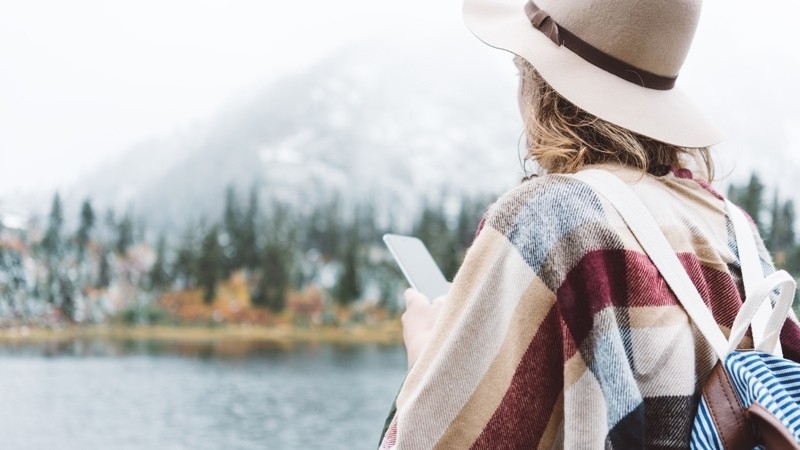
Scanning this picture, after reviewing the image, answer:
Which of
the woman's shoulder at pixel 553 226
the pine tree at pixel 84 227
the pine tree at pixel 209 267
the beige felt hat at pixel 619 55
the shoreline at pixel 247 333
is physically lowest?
the shoreline at pixel 247 333

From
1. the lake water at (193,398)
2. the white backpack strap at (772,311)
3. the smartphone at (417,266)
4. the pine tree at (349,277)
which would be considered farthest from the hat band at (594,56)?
the pine tree at (349,277)

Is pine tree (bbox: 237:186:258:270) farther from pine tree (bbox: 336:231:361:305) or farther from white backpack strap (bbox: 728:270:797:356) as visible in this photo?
white backpack strap (bbox: 728:270:797:356)

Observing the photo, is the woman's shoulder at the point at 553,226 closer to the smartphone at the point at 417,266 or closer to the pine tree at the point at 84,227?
the smartphone at the point at 417,266

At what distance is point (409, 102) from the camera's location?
166 ft

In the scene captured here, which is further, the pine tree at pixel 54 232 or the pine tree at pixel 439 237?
the pine tree at pixel 54 232

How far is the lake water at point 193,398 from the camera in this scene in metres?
16.3

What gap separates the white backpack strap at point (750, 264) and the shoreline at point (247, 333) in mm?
32455

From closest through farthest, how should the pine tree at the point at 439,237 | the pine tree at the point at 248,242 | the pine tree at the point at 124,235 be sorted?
1. the pine tree at the point at 439,237
2. the pine tree at the point at 248,242
3. the pine tree at the point at 124,235

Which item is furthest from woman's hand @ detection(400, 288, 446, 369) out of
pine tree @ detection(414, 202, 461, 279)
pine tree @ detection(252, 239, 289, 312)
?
pine tree @ detection(252, 239, 289, 312)

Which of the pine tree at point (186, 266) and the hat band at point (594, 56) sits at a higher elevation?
the hat band at point (594, 56)

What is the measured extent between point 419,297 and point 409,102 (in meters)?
50.3

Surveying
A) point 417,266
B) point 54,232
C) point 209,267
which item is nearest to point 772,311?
point 417,266

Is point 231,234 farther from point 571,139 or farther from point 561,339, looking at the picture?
point 561,339

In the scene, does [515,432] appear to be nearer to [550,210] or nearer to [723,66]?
[550,210]
